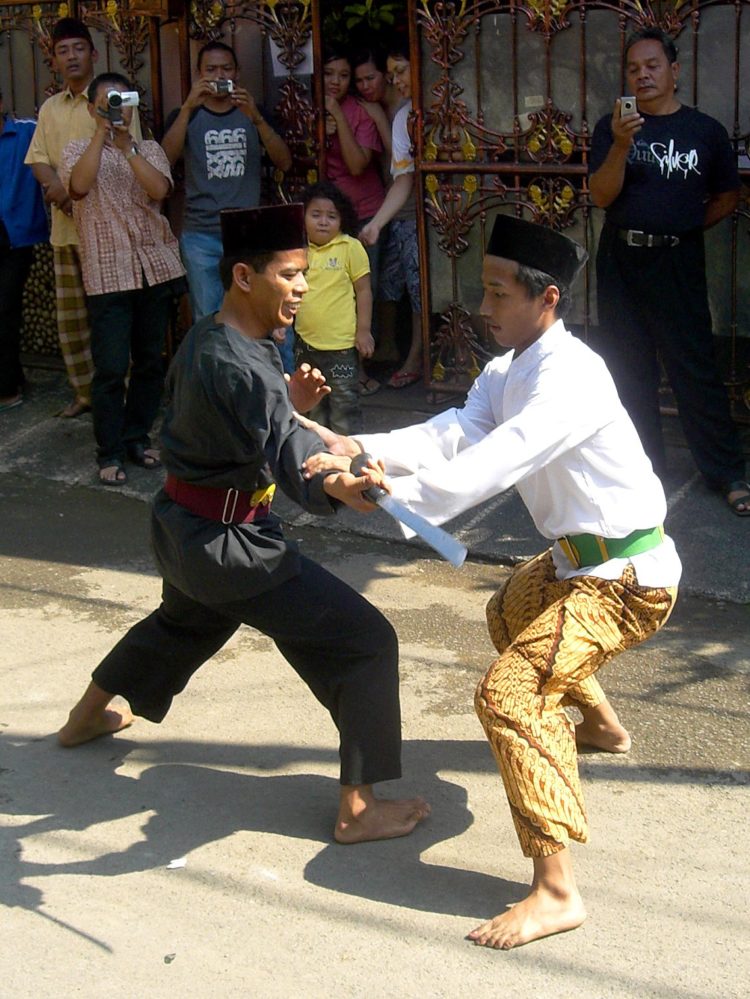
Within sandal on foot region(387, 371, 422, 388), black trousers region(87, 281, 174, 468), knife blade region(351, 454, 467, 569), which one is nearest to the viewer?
knife blade region(351, 454, 467, 569)

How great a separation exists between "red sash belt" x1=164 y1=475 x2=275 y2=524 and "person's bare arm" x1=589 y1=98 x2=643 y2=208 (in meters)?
2.78

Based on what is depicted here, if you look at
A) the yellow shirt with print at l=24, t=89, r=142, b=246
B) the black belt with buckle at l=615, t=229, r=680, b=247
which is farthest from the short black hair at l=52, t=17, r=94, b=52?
the black belt with buckle at l=615, t=229, r=680, b=247

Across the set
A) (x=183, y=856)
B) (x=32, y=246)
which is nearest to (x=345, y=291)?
(x=32, y=246)

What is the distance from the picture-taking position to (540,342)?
372 centimetres

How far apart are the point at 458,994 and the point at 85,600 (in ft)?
9.90

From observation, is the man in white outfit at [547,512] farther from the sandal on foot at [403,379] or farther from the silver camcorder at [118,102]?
the sandal on foot at [403,379]

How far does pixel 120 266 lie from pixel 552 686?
4312 mm

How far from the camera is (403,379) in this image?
7844 mm

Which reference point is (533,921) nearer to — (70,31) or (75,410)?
(75,410)

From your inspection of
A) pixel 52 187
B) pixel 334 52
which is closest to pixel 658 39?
pixel 334 52

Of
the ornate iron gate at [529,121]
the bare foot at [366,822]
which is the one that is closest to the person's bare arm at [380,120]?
the ornate iron gate at [529,121]

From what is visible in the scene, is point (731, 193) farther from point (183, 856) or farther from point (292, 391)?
point (183, 856)

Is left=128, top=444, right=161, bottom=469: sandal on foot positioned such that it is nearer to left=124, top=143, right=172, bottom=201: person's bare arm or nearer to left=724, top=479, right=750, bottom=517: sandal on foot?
left=124, top=143, right=172, bottom=201: person's bare arm

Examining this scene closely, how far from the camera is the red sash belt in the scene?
3.85 metres
